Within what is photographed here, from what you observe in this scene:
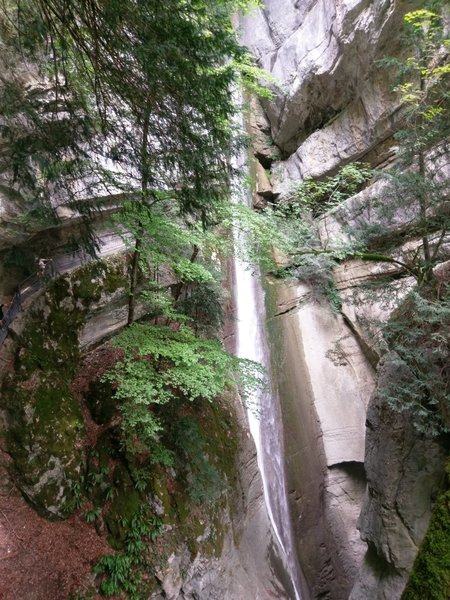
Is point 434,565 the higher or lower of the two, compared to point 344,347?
higher

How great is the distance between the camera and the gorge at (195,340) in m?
4.26

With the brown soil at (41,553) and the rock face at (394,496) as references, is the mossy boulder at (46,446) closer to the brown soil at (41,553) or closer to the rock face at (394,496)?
the brown soil at (41,553)

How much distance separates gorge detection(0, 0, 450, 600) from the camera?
4.26 m

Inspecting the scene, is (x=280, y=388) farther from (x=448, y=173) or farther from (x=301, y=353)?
(x=448, y=173)

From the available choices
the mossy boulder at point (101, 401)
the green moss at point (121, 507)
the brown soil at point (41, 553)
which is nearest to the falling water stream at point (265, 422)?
the green moss at point (121, 507)

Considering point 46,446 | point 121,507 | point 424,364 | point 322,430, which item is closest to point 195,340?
point 46,446

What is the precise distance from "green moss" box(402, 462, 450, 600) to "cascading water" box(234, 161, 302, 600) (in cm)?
569

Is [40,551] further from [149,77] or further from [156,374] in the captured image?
[149,77]

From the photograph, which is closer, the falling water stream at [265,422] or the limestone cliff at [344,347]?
A: the limestone cliff at [344,347]

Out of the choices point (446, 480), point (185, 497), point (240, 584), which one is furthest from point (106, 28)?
point (240, 584)

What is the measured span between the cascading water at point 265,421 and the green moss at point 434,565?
5686 millimetres

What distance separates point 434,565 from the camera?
7.20 feet

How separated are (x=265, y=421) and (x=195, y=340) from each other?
5910mm

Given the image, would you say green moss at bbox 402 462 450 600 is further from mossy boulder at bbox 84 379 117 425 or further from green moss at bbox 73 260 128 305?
green moss at bbox 73 260 128 305
